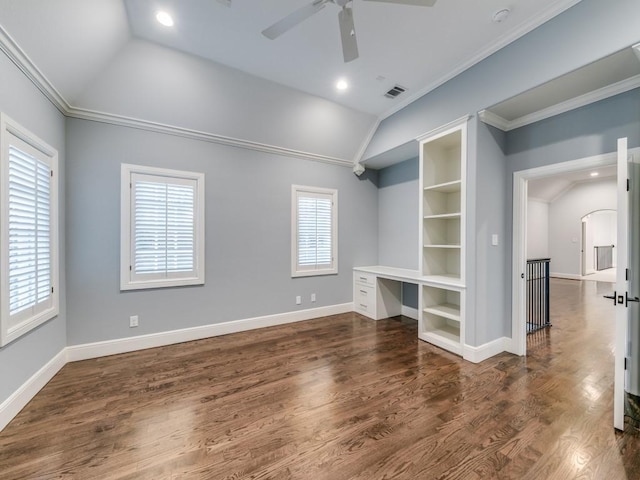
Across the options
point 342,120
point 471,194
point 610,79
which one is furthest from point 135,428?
point 610,79

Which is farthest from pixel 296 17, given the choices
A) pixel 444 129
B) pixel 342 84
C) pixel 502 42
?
pixel 444 129

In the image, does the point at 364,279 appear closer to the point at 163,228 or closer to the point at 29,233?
the point at 163,228

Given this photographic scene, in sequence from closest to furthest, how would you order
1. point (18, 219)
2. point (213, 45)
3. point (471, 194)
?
point (18, 219) → point (213, 45) → point (471, 194)

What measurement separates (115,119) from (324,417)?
3.91 m

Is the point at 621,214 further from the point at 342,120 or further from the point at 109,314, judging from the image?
the point at 109,314

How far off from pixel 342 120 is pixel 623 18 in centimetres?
298

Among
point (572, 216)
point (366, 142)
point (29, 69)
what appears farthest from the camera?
point (572, 216)

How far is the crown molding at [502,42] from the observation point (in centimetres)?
223

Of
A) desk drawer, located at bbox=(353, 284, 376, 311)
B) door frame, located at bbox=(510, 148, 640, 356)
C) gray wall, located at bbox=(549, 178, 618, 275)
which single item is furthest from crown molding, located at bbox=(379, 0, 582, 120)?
gray wall, located at bbox=(549, 178, 618, 275)

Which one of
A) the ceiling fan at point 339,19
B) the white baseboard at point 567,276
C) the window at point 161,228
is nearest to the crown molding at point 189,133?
the window at point 161,228

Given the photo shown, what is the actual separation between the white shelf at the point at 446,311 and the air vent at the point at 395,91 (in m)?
3.04

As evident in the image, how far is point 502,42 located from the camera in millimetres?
2643

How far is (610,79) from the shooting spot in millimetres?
2371

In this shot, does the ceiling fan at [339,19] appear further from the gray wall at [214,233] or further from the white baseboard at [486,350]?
the white baseboard at [486,350]
